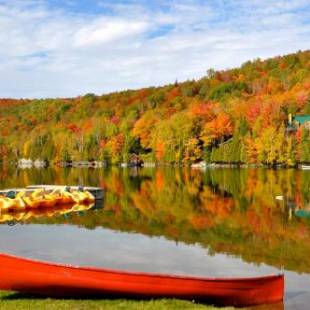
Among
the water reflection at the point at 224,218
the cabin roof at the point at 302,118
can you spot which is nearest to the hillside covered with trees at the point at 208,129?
the cabin roof at the point at 302,118

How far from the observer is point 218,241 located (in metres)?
27.3

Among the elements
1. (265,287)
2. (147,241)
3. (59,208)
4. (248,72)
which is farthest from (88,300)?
(248,72)

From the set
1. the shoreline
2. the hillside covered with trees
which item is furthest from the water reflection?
the hillside covered with trees

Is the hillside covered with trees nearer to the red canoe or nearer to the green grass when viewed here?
the red canoe

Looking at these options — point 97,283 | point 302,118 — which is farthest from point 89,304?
point 302,118

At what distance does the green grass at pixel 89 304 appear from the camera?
43.9ft

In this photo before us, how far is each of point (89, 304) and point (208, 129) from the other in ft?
352

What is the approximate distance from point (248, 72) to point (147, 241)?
6738 inches

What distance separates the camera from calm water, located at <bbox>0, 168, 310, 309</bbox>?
2166 centimetres

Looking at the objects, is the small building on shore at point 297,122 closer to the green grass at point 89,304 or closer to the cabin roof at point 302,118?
the cabin roof at point 302,118

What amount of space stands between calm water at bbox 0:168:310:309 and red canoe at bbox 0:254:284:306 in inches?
103

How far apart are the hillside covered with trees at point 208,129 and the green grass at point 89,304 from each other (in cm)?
8630

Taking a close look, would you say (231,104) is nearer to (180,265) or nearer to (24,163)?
(24,163)

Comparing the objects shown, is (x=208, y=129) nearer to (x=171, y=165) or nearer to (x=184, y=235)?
(x=171, y=165)
